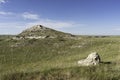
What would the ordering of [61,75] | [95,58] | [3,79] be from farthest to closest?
[95,58] < [61,75] < [3,79]

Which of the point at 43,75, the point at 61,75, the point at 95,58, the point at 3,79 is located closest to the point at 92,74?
the point at 61,75

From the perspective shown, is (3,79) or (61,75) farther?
(61,75)

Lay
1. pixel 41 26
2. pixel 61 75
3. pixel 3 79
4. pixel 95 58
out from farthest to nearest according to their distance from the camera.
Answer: pixel 41 26, pixel 95 58, pixel 61 75, pixel 3 79

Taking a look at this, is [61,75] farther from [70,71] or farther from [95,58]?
[95,58]

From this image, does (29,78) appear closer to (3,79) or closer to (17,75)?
(17,75)

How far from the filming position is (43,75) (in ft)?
29.7

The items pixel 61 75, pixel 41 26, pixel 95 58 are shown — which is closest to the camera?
pixel 61 75

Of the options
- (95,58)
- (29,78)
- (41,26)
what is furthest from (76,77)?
(41,26)

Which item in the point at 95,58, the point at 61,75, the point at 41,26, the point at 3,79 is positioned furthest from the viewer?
the point at 41,26

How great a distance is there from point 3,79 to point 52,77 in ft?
7.22

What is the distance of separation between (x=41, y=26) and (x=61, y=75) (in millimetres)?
159803

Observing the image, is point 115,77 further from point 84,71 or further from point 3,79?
point 3,79

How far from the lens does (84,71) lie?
9.64m

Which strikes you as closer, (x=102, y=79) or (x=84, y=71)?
(x=102, y=79)
